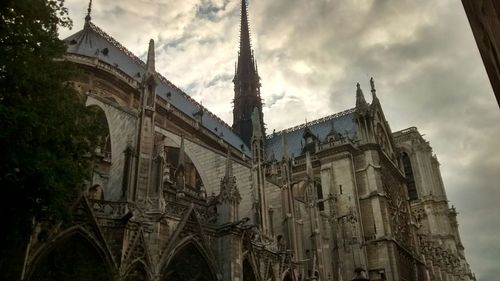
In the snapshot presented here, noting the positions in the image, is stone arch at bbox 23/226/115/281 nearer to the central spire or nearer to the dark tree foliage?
the dark tree foliage

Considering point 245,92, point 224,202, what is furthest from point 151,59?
point 245,92

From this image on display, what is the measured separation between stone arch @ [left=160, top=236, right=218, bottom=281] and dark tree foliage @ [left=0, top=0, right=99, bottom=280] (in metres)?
4.48

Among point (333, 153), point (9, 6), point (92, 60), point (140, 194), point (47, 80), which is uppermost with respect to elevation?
point (92, 60)

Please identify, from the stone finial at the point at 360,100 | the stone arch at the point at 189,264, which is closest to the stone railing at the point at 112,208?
the stone arch at the point at 189,264

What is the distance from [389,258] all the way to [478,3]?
25701 mm

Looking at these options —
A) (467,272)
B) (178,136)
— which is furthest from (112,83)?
(467,272)

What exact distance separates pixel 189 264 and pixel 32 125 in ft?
24.9

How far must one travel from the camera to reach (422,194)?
44906mm

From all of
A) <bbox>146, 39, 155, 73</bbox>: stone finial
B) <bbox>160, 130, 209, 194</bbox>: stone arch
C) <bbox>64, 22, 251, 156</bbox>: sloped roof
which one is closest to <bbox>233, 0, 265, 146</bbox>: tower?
<bbox>64, 22, 251, 156</bbox>: sloped roof

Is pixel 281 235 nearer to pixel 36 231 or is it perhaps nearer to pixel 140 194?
pixel 140 194

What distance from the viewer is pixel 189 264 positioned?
14695 mm

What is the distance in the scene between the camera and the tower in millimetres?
44344

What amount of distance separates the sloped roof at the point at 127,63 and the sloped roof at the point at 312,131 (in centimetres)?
297

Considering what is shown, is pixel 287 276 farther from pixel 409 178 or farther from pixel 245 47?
pixel 245 47
